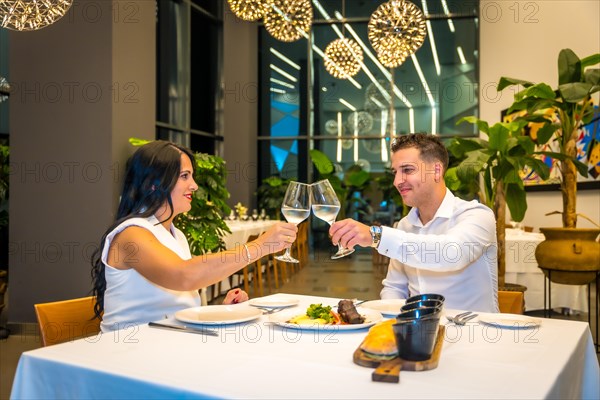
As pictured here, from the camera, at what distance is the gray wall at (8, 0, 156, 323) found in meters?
5.53

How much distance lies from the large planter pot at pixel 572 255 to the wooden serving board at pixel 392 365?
11.3ft

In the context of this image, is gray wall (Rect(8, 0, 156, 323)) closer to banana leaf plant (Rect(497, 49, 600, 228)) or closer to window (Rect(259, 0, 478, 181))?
banana leaf plant (Rect(497, 49, 600, 228))

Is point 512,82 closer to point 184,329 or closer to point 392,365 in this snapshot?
point 184,329

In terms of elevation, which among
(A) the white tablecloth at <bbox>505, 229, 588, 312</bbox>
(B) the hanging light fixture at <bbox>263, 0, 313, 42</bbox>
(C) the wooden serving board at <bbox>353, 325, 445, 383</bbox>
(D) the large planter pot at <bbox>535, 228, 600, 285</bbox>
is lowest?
(A) the white tablecloth at <bbox>505, 229, 588, 312</bbox>

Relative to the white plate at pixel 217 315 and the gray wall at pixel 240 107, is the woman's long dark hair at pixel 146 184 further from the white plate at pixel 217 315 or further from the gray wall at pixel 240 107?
the gray wall at pixel 240 107

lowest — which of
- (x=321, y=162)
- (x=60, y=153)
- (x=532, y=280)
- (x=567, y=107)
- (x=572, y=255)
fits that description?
(x=532, y=280)

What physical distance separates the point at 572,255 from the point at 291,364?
366 centimetres

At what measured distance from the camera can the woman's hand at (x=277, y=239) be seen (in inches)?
74.9

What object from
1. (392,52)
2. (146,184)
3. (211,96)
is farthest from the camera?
(211,96)

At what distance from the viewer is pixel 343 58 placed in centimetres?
959

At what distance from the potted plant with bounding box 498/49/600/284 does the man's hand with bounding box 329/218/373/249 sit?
2977mm

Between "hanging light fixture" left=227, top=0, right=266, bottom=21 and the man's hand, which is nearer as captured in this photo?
the man's hand

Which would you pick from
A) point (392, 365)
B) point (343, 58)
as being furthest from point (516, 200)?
point (343, 58)

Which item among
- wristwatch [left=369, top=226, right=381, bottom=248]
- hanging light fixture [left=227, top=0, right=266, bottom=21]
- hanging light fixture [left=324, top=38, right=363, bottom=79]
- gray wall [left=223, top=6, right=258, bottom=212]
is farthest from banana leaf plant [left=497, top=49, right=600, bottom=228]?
gray wall [left=223, top=6, right=258, bottom=212]
